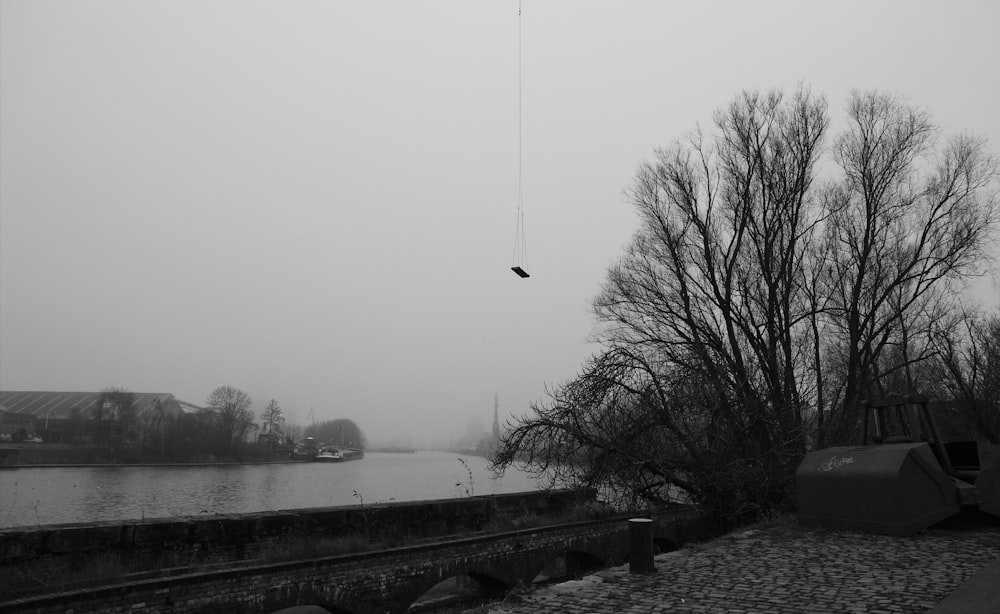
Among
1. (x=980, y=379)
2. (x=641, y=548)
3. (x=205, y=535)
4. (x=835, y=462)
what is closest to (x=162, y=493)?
(x=205, y=535)

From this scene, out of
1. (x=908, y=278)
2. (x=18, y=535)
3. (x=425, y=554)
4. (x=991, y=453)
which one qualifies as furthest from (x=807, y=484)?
(x=18, y=535)

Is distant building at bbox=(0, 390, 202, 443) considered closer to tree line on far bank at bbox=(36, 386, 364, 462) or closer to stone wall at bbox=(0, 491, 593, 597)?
tree line on far bank at bbox=(36, 386, 364, 462)

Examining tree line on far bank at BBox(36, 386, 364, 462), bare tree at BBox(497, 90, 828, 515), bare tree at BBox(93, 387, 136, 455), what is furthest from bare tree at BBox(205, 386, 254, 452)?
bare tree at BBox(497, 90, 828, 515)

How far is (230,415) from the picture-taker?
7450 cm

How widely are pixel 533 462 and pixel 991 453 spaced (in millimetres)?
10737

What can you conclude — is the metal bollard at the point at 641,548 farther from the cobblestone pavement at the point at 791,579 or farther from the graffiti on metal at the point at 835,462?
the graffiti on metal at the point at 835,462

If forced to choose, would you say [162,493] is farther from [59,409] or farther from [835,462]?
[59,409]

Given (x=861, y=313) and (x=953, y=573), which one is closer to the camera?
(x=953, y=573)

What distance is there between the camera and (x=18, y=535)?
28.0ft

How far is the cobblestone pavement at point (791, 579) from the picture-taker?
18.8ft

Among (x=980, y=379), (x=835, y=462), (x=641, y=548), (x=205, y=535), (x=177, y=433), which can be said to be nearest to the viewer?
(x=641, y=548)

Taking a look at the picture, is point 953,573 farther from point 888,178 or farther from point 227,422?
point 227,422

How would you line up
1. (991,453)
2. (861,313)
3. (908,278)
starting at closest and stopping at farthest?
(991,453) → (908,278) → (861,313)

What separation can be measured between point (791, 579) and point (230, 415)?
77.9m
